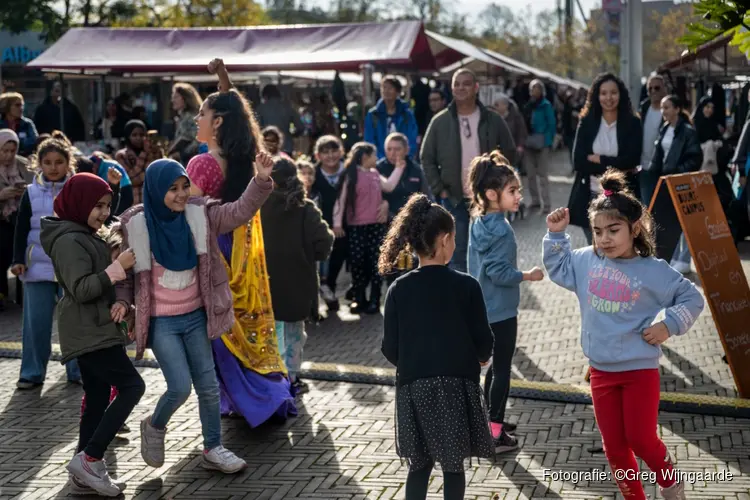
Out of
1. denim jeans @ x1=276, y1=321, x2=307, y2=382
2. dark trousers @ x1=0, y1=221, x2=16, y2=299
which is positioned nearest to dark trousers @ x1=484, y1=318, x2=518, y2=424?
denim jeans @ x1=276, y1=321, x2=307, y2=382

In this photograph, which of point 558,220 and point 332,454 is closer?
point 558,220

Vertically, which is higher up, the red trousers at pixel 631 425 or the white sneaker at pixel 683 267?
the red trousers at pixel 631 425

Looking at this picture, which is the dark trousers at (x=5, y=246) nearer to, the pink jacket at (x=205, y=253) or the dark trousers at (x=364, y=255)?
the dark trousers at (x=364, y=255)

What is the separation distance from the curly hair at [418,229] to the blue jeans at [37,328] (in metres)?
3.70

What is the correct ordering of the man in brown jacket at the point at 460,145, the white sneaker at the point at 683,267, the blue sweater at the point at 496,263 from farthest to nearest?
the white sneaker at the point at 683,267 → the man in brown jacket at the point at 460,145 → the blue sweater at the point at 496,263

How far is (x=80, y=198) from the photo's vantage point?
17.7 feet

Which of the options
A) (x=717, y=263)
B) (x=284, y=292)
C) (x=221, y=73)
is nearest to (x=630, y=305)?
(x=717, y=263)

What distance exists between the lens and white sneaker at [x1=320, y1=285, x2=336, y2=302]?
10.4 meters

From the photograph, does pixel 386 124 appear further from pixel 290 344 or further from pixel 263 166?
pixel 263 166

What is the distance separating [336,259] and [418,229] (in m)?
6.14

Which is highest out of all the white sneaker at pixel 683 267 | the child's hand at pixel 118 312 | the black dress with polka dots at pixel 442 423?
the child's hand at pixel 118 312

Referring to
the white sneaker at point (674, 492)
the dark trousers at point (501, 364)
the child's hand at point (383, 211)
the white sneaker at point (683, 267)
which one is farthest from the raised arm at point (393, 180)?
the white sneaker at point (674, 492)

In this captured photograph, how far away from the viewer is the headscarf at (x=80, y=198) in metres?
5.39

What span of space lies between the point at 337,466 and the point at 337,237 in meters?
4.76
